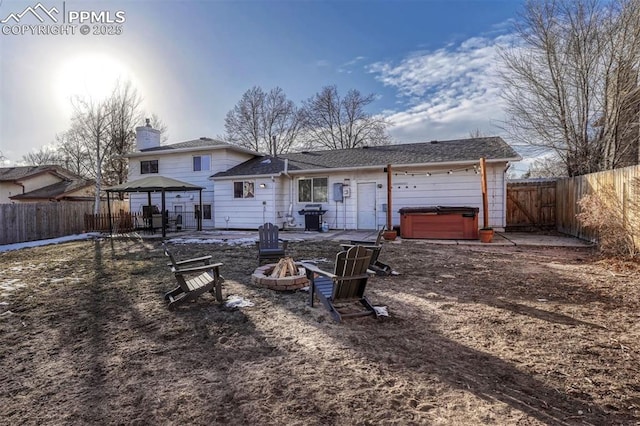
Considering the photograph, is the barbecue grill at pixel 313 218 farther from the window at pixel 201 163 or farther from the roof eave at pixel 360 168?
the window at pixel 201 163

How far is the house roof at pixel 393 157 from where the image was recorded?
1200 centimetres

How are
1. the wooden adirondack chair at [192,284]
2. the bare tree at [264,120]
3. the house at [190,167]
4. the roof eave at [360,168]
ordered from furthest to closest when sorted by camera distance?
1. the bare tree at [264,120]
2. the house at [190,167]
3. the roof eave at [360,168]
4. the wooden adirondack chair at [192,284]

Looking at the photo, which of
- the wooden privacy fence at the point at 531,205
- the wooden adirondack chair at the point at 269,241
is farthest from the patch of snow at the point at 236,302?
the wooden privacy fence at the point at 531,205

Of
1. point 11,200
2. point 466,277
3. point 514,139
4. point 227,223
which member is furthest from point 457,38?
point 11,200

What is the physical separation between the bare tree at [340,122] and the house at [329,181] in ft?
40.7

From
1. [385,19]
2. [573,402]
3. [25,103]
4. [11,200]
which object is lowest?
[573,402]

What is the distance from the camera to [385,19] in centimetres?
1183

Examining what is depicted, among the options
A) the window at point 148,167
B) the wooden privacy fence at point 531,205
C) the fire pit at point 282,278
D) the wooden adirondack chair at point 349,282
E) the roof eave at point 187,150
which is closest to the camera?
the wooden adirondack chair at point 349,282

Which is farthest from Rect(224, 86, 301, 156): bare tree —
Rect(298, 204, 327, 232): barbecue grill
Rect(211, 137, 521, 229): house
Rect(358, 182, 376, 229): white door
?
Rect(358, 182, 376, 229): white door

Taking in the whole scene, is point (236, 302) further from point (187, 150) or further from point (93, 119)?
point (93, 119)

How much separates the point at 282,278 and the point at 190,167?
1358 cm

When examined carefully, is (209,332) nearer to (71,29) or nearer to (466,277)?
(466,277)

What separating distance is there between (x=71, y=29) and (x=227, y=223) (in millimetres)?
8724

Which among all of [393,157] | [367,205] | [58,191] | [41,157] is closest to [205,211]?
[367,205]
